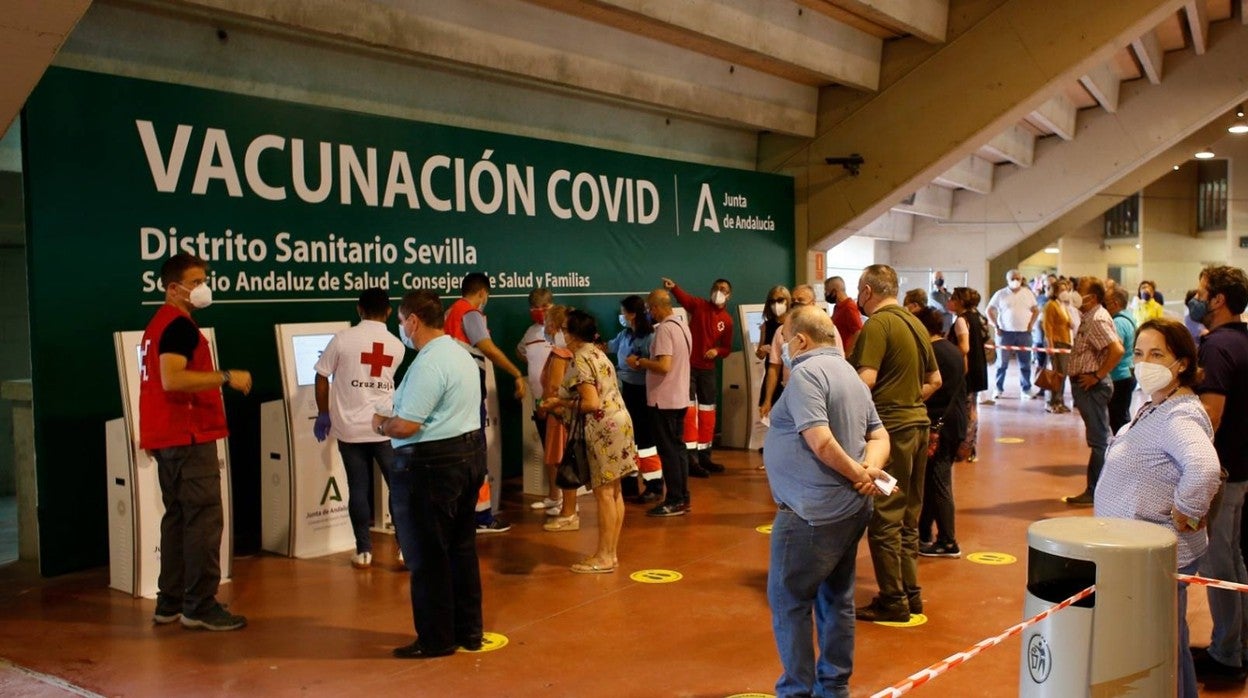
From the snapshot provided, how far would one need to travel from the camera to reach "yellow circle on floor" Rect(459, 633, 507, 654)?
4352 mm

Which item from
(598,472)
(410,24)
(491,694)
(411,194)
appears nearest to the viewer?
(491,694)

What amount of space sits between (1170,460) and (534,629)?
8.52 ft

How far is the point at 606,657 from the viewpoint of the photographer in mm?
4293

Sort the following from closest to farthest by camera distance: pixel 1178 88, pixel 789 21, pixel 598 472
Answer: pixel 598 472 < pixel 789 21 < pixel 1178 88

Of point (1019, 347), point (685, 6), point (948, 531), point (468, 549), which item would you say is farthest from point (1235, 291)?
point (1019, 347)

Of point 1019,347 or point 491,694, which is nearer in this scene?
point 491,694

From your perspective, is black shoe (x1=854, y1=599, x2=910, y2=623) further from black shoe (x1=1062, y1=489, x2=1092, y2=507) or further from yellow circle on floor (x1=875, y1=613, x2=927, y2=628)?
black shoe (x1=1062, y1=489, x2=1092, y2=507)

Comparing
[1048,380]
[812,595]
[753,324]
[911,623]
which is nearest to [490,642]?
[812,595]

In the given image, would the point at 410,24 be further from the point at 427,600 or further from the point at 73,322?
the point at 427,600

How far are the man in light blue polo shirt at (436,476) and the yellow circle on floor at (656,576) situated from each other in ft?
4.10

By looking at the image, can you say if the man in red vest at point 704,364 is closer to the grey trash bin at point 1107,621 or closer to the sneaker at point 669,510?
the sneaker at point 669,510

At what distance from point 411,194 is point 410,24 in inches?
43.4

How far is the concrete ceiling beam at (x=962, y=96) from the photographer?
8.77 m

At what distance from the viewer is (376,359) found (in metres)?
5.52
